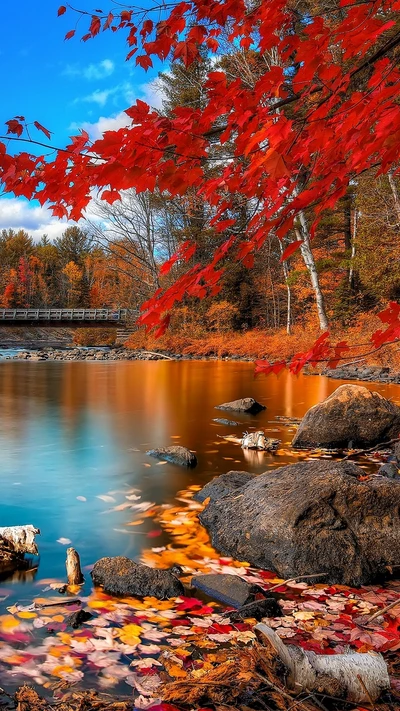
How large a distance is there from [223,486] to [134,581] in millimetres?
1970

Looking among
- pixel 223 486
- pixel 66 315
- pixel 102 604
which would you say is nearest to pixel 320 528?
pixel 223 486

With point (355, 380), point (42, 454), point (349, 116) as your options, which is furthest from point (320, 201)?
point (355, 380)

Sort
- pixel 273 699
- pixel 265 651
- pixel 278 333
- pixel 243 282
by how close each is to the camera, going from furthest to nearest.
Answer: pixel 243 282 < pixel 278 333 < pixel 265 651 < pixel 273 699

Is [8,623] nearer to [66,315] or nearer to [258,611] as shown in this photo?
[258,611]

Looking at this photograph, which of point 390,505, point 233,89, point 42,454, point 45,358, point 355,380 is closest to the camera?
point 233,89

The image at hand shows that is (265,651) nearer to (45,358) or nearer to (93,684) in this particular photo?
(93,684)

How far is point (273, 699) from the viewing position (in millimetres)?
2332

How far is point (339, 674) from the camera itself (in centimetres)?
237

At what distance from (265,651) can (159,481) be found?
4155mm

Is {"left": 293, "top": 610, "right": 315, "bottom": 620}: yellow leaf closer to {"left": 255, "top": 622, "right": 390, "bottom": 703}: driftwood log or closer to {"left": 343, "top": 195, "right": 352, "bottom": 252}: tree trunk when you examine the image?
{"left": 255, "top": 622, "right": 390, "bottom": 703}: driftwood log

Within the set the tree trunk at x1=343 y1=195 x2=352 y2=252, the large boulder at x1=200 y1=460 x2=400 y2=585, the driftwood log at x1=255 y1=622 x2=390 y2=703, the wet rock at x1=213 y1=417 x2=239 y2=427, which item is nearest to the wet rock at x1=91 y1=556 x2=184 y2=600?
the large boulder at x1=200 y1=460 x2=400 y2=585

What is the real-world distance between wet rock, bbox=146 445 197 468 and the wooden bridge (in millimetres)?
35543

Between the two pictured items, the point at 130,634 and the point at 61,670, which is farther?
the point at 130,634

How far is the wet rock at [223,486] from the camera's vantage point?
5.39 metres
